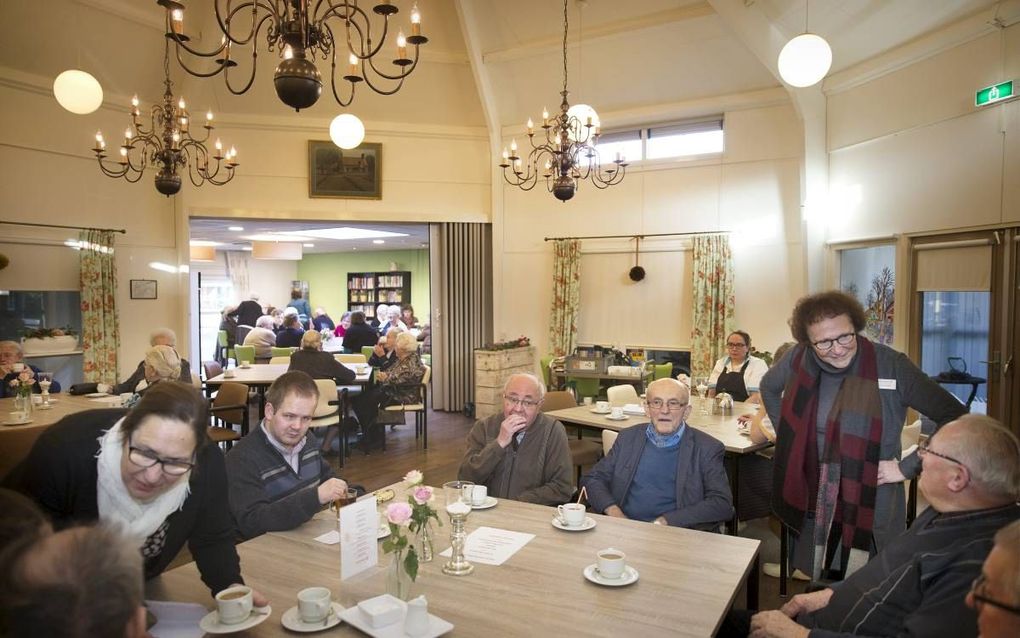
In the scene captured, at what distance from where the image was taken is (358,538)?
2088 mm

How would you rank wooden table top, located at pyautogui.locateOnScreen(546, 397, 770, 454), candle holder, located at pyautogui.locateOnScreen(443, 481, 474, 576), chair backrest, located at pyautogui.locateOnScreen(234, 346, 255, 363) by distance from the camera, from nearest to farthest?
candle holder, located at pyautogui.locateOnScreen(443, 481, 474, 576)
wooden table top, located at pyautogui.locateOnScreen(546, 397, 770, 454)
chair backrest, located at pyautogui.locateOnScreen(234, 346, 255, 363)

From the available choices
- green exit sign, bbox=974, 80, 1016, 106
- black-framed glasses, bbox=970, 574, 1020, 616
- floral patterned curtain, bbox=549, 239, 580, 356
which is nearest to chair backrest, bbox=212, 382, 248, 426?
floral patterned curtain, bbox=549, 239, 580, 356

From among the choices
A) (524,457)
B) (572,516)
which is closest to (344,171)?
(524,457)

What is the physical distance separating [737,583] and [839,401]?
116 centimetres

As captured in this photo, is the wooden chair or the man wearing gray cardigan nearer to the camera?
the man wearing gray cardigan

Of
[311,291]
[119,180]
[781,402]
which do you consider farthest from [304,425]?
[311,291]

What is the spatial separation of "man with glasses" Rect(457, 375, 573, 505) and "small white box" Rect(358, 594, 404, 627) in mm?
1490

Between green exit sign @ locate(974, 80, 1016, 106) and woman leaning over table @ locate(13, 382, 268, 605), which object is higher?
green exit sign @ locate(974, 80, 1016, 106)

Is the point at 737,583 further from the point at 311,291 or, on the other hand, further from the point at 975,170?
the point at 311,291

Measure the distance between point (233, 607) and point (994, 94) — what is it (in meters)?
6.39

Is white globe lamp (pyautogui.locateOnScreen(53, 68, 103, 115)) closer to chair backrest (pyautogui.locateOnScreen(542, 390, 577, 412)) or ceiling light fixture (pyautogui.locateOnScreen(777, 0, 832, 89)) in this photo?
chair backrest (pyautogui.locateOnScreen(542, 390, 577, 412))

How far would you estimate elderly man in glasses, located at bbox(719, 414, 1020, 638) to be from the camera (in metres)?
1.73

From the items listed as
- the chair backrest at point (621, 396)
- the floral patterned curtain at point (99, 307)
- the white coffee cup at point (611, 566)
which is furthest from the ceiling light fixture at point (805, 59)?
the floral patterned curtain at point (99, 307)

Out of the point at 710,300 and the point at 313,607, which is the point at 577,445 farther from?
the point at 710,300
